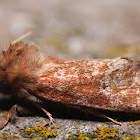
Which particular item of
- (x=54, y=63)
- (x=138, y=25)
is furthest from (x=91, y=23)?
(x=54, y=63)

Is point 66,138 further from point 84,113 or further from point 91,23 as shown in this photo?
point 91,23

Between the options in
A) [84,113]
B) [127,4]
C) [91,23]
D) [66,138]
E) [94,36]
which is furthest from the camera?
[127,4]

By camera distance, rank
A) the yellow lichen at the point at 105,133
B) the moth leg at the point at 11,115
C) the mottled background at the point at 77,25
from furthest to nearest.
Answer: the mottled background at the point at 77,25
the moth leg at the point at 11,115
the yellow lichen at the point at 105,133

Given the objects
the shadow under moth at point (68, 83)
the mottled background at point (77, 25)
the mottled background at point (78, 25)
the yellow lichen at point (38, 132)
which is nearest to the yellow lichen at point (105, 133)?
the shadow under moth at point (68, 83)

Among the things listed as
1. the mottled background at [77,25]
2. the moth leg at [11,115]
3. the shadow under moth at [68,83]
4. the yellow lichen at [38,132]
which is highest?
the mottled background at [77,25]

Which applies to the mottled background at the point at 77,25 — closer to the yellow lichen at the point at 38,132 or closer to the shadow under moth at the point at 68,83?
the shadow under moth at the point at 68,83

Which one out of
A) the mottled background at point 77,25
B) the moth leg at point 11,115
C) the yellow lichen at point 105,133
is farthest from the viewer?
the mottled background at point 77,25

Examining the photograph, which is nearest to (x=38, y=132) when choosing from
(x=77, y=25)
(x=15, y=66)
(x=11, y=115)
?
(x=11, y=115)

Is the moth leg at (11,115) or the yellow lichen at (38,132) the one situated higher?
the moth leg at (11,115)
